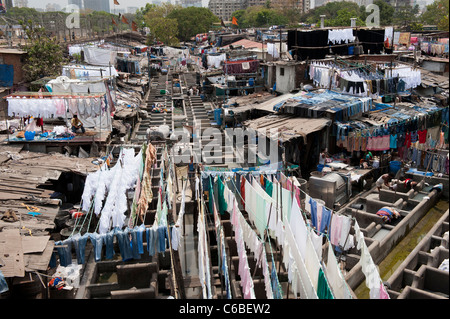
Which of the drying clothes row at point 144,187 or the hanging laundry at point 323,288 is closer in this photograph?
the hanging laundry at point 323,288

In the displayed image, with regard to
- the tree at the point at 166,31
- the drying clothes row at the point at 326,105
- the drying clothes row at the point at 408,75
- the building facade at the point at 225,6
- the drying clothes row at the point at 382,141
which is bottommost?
the drying clothes row at the point at 382,141

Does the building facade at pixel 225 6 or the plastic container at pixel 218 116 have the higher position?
the building facade at pixel 225 6

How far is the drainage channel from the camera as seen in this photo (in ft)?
39.2

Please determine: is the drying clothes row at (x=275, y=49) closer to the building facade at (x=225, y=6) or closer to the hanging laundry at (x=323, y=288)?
the hanging laundry at (x=323, y=288)

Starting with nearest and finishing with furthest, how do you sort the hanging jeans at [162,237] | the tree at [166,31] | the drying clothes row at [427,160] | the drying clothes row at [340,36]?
the hanging jeans at [162,237] → the drying clothes row at [427,160] → the drying clothes row at [340,36] → the tree at [166,31]

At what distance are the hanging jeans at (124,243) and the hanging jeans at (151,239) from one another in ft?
1.70

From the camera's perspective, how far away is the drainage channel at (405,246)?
470 inches

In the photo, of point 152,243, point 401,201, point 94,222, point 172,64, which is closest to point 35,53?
point 94,222

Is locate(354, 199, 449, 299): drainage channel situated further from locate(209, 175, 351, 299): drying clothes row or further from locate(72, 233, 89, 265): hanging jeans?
locate(72, 233, 89, 265): hanging jeans

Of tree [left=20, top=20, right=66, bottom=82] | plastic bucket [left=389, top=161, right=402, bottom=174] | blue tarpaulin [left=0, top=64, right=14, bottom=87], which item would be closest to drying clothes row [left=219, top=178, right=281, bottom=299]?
plastic bucket [left=389, top=161, right=402, bottom=174]

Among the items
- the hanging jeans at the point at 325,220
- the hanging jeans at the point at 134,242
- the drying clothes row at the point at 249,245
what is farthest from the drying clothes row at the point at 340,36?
the hanging jeans at the point at 134,242

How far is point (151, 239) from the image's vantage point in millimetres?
10977

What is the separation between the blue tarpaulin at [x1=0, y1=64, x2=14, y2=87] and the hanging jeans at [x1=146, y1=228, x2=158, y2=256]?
1949 cm

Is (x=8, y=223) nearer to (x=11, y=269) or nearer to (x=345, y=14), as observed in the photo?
(x=11, y=269)
